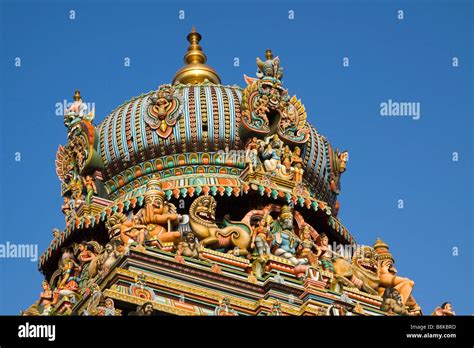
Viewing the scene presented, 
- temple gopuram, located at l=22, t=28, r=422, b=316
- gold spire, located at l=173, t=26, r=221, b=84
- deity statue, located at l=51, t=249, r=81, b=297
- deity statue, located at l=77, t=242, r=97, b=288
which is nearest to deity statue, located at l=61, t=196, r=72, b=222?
temple gopuram, located at l=22, t=28, r=422, b=316

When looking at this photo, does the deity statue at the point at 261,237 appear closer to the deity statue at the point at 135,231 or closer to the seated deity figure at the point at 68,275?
the deity statue at the point at 135,231

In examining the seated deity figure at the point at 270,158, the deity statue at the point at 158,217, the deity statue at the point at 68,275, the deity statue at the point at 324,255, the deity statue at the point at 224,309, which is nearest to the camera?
the deity statue at the point at 224,309

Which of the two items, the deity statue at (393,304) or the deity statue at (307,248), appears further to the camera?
the deity statue at (307,248)

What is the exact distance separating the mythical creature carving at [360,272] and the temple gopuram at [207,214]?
41mm

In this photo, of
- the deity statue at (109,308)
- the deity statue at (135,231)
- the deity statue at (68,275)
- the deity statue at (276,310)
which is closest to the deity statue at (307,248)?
the deity statue at (276,310)

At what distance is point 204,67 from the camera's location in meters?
58.2

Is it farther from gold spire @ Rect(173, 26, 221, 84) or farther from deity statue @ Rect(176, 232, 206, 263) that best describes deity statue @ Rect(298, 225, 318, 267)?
gold spire @ Rect(173, 26, 221, 84)

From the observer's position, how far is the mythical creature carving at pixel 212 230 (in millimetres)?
49062

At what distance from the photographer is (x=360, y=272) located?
167 ft

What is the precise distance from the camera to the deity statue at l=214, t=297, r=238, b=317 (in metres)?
45.1

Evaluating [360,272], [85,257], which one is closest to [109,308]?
[85,257]

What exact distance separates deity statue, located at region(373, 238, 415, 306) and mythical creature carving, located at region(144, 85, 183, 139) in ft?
23.6
